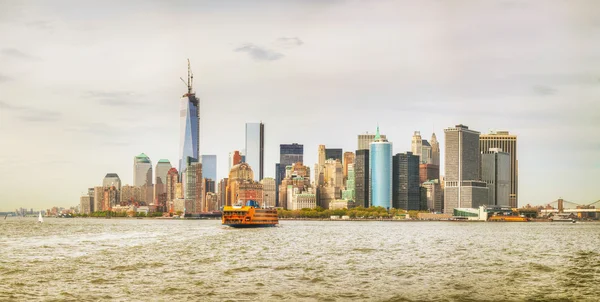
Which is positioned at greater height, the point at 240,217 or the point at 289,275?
the point at 289,275

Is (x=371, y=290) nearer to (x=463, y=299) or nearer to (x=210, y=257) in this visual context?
(x=463, y=299)

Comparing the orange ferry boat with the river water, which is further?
the orange ferry boat

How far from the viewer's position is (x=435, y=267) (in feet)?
242

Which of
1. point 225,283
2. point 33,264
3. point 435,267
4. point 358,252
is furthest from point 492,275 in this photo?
point 33,264

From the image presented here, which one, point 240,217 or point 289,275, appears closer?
point 289,275

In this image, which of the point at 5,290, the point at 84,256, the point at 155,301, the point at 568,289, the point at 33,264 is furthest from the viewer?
the point at 84,256

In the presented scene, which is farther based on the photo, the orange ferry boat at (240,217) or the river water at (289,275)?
the orange ferry boat at (240,217)

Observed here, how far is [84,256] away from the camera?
83438 millimetres

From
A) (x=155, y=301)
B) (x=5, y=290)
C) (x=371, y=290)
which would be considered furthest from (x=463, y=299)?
(x=5, y=290)

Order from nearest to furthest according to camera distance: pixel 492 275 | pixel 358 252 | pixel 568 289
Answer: pixel 568 289 → pixel 492 275 → pixel 358 252

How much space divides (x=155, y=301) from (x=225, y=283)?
34.1 ft

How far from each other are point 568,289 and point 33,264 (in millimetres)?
48582

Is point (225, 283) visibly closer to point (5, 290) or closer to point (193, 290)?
point (193, 290)

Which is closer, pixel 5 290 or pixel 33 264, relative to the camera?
pixel 5 290
